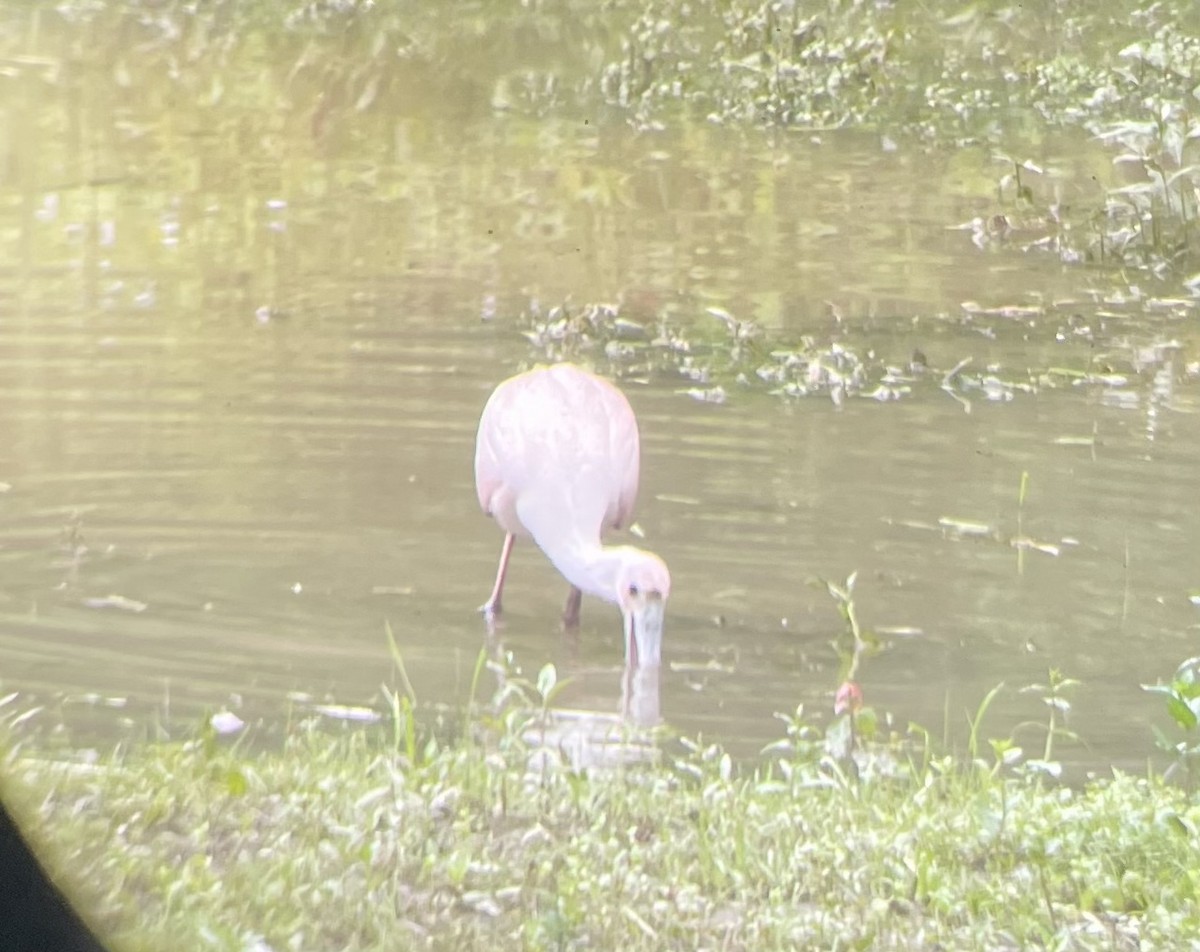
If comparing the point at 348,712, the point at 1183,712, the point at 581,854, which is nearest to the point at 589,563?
the point at 348,712

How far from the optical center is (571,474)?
4648mm

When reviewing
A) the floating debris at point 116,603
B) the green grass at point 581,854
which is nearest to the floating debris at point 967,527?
the green grass at point 581,854

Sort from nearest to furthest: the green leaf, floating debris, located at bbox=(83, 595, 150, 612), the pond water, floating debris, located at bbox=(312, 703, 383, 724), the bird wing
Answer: the green leaf < floating debris, located at bbox=(312, 703, 383, 724) < the pond water < floating debris, located at bbox=(83, 595, 150, 612) < the bird wing

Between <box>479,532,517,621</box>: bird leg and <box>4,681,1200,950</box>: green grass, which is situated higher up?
<box>4,681,1200,950</box>: green grass

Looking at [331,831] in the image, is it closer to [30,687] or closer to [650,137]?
[30,687]

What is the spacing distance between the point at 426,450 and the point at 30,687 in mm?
1762

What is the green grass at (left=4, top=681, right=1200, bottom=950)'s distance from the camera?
293 cm

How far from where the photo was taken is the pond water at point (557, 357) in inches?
167

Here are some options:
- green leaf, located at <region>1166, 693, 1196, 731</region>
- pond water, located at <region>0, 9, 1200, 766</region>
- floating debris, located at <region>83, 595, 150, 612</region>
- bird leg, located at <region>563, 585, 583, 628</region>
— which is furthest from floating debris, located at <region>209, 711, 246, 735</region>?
green leaf, located at <region>1166, 693, 1196, 731</region>

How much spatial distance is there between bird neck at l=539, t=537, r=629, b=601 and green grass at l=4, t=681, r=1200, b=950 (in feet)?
3.22

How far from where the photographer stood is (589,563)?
14.8 ft

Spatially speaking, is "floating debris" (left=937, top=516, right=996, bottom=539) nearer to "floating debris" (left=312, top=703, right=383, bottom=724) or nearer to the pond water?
the pond water

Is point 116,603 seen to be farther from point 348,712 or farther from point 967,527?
point 967,527

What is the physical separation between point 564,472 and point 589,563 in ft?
0.80
